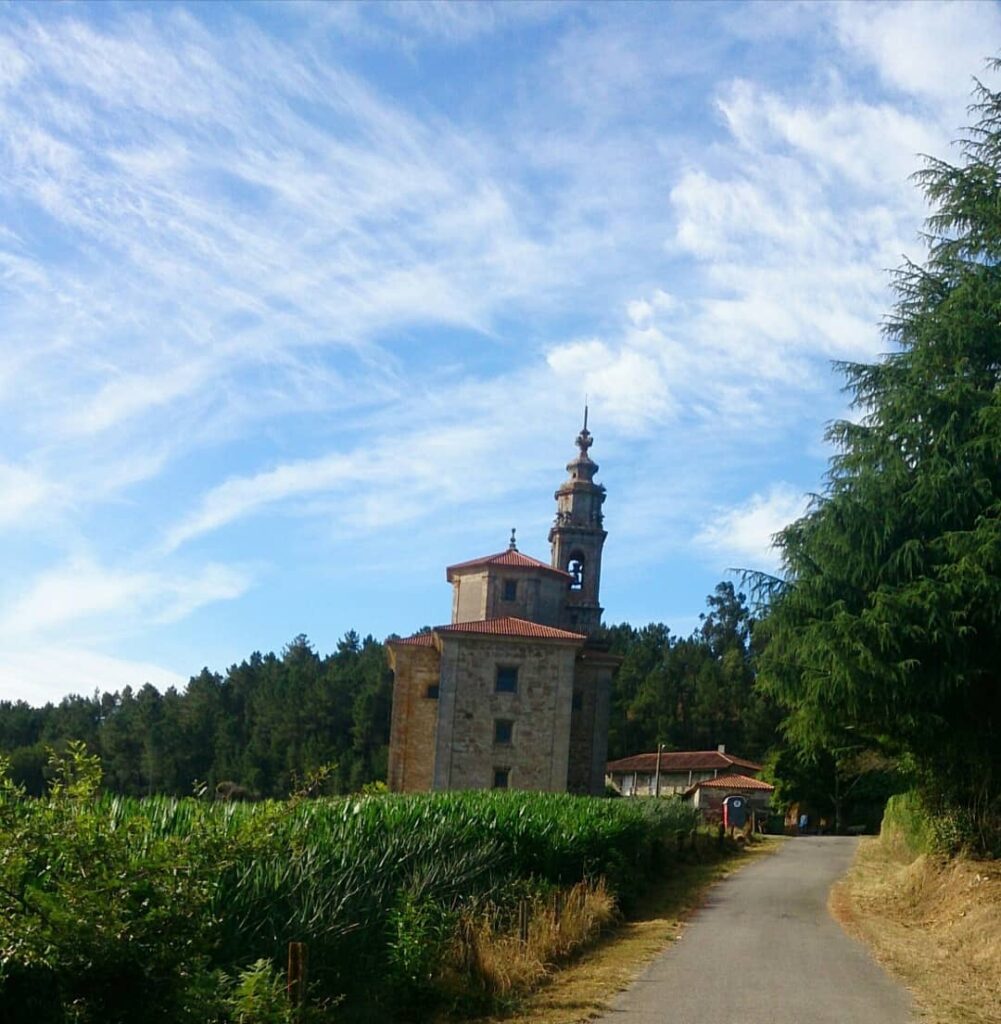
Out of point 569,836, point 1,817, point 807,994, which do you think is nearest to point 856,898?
point 569,836

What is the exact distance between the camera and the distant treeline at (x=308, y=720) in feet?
289

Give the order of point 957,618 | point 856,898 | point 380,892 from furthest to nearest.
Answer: point 856,898 < point 957,618 < point 380,892

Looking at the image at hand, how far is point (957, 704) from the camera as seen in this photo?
1775 cm

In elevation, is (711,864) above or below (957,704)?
below

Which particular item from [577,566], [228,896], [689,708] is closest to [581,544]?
[577,566]

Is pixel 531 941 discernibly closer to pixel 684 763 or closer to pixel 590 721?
pixel 590 721

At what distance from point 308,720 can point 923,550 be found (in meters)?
80.9

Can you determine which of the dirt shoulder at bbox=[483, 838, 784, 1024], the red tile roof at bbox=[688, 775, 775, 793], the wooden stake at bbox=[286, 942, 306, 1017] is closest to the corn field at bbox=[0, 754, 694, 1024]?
the wooden stake at bbox=[286, 942, 306, 1017]

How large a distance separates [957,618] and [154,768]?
84025 millimetres

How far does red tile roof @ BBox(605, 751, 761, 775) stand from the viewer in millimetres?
65750

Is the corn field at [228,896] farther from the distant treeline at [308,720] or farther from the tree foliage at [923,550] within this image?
the distant treeline at [308,720]

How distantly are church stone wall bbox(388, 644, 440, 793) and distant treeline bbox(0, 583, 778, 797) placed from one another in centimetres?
2988

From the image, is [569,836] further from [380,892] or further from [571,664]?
[571,664]

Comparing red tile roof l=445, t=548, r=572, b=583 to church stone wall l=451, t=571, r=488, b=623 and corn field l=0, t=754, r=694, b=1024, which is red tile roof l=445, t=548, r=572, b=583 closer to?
church stone wall l=451, t=571, r=488, b=623
